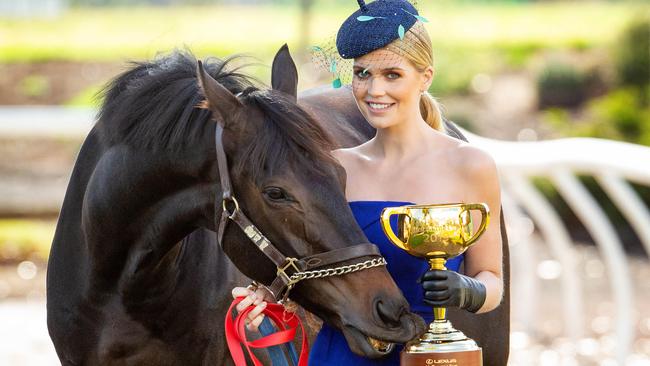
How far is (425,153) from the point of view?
3322 mm

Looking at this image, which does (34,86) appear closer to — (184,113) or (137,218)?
(137,218)

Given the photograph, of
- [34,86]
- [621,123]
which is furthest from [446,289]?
[34,86]

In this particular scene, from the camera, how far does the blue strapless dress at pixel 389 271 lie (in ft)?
10.6

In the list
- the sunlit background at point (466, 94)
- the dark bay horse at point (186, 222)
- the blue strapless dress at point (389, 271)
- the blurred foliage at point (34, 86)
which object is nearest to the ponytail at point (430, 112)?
the sunlit background at point (466, 94)

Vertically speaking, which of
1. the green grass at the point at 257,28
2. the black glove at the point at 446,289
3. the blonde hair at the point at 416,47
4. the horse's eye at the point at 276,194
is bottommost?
the black glove at the point at 446,289

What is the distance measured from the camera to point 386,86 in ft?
10.6

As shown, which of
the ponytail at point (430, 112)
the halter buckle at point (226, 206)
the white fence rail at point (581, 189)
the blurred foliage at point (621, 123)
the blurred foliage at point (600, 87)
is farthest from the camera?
the blurred foliage at point (600, 87)

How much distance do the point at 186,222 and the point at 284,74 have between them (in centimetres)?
56

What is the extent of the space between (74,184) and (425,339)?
5.18 ft

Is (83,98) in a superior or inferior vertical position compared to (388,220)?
superior

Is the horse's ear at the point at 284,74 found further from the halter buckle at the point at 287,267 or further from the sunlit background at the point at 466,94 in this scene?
the halter buckle at the point at 287,267

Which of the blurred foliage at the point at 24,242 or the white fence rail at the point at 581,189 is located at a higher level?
the white fence rail at the point at 581,189

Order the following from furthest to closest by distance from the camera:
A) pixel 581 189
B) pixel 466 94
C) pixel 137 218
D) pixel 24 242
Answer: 1. pixel 466 94
2. pixel 24 242
3. pixel 581 189
4. pixel 137 218

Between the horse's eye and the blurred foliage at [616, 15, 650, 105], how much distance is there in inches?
490
